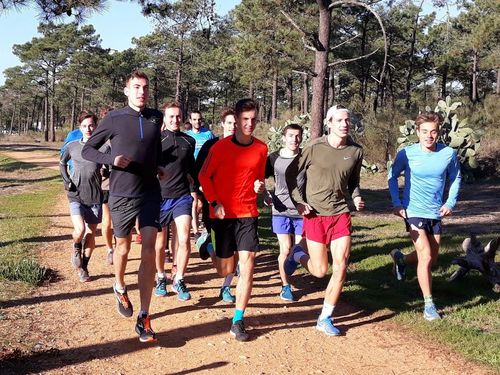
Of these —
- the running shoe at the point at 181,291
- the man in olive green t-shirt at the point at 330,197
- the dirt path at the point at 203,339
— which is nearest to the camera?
the dirt path at the point at 203,339

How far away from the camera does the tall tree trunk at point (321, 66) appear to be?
9195 mm

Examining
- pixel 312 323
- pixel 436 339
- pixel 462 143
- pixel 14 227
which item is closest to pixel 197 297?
pixel 312 323

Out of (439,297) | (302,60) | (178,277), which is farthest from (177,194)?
(302,60)

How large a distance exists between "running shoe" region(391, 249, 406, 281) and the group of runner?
1020mm

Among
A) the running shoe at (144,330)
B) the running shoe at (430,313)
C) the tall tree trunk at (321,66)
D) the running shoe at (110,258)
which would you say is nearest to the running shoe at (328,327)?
the running shoe at (430,313)

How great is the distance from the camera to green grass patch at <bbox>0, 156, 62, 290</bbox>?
6.75m

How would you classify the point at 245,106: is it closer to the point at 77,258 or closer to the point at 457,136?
the point at 77,258

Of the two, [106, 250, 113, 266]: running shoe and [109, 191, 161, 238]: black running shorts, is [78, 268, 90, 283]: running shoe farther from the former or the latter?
[109, 191, 161, 238]: black running shorts

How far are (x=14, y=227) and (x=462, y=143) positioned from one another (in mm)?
13803

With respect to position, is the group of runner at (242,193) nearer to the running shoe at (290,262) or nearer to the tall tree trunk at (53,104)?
the running shoe at (290,262)

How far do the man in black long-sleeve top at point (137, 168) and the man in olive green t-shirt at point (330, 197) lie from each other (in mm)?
1375

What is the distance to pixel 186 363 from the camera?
4.35 m

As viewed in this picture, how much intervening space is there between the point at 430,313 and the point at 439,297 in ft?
2.91

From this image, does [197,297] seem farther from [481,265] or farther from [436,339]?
[481,265]
